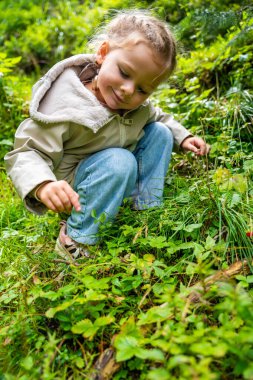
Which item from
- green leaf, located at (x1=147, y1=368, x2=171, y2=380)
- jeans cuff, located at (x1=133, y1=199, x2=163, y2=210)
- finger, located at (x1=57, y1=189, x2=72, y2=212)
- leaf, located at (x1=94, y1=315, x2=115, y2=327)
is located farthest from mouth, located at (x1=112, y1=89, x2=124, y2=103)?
green leaf, located at (x1=147, y1=368, x2=171, y2=380)

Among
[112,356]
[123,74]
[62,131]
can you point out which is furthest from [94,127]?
[112,356]

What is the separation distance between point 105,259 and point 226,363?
682mm

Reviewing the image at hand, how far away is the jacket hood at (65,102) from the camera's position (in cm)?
195

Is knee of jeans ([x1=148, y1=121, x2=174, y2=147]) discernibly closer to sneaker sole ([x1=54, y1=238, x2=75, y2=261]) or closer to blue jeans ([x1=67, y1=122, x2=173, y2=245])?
blue jeans ([x1=67, y1=122, x2=173, y2=245])

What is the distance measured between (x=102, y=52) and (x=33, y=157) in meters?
0.72

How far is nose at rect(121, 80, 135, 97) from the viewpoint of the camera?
198 cm

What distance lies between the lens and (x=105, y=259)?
5.61 ft

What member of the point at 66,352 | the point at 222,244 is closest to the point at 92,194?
the point at 222,244

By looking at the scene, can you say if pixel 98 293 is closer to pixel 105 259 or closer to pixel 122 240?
pixel 105 259

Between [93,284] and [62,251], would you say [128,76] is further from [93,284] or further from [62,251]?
[93,284]

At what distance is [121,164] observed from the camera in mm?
1966

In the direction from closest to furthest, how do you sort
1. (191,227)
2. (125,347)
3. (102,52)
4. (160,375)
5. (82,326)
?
(160,375) < (125,347) < (82,326) < (191,227) < (102,52)

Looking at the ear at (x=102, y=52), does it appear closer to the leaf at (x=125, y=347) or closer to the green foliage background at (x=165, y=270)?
the green foliage background at (x=165, y=270)

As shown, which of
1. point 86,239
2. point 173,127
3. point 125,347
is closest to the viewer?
point 125,347
